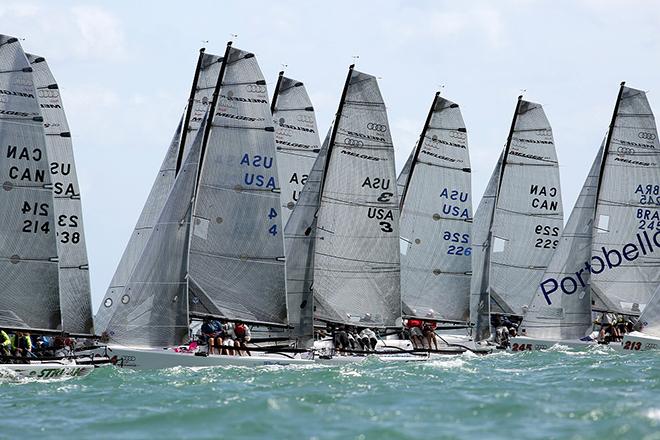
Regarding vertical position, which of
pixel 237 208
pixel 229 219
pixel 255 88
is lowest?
pixel 229 219

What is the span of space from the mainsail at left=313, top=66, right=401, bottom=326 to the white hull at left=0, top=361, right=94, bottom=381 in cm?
903

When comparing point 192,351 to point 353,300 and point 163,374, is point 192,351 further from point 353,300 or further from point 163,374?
point 353,300

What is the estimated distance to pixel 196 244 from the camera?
3972cm

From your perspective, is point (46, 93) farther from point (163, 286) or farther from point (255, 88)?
point (163, 286)

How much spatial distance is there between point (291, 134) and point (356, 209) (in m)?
7.55

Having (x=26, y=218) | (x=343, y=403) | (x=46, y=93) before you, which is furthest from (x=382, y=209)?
(x=343, y=403)

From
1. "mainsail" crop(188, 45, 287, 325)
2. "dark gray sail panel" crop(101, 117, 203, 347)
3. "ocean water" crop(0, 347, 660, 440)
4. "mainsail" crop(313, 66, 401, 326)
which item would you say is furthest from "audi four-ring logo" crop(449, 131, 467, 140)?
"ocean water" crop(0, 347, 660, 440)

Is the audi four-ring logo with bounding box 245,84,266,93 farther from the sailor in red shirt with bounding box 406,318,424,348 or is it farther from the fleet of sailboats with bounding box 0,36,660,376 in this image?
the sailor in red shirt with bounding box 406,318,424,348

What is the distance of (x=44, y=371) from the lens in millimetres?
35469

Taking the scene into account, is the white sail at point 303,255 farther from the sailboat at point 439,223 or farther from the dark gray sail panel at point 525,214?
the dark gray sail panel at point 525,214

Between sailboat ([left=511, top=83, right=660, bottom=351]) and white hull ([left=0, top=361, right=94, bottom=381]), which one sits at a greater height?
sailboat ([left=511, top=83, right=660, bottom=351])

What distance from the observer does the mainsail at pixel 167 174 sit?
45.2 metres

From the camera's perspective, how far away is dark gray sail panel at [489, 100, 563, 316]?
55.1 meters

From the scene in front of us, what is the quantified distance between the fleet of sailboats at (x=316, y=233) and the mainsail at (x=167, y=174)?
7 centimetres
